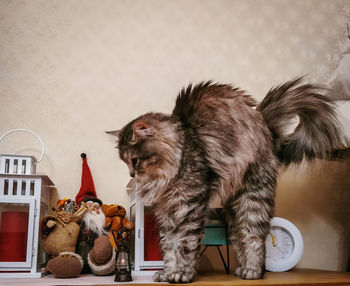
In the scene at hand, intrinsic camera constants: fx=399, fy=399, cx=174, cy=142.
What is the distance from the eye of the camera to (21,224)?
1498 mm

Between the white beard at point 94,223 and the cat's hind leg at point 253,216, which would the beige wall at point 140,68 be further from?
the cat's hind leg at point 253,216

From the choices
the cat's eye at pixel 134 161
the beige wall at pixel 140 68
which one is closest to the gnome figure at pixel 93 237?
the beige wall at pixel 140 68

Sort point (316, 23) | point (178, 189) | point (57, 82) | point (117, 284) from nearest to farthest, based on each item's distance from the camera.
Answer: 1. point (117, 284)
2. point (178, 189)
3. point (57, 82)
4. point (316, 23)

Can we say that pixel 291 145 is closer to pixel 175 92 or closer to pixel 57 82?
pixel 175 92

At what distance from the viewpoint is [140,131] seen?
4.59 ft

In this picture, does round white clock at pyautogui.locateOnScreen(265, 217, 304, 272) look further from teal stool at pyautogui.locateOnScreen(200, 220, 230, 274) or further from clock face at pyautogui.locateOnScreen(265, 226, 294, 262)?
teal stool at pyautogui.locateOnScreen(200, 220, 230, 274)

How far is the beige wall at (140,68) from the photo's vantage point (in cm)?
184

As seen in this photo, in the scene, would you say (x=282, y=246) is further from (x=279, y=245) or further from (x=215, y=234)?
(x=215, y=234)

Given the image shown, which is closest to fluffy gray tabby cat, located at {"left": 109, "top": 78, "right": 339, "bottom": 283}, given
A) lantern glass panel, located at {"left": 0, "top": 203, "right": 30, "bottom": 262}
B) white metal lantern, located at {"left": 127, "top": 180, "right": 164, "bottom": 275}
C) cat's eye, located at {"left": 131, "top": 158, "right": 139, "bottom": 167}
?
cat's eye, located at {"left": 131, "top": 158, "right": 139, "bottom": 167}

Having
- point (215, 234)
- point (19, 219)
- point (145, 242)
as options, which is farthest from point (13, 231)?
point (215, 234)

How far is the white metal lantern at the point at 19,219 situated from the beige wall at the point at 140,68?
0.87 feet

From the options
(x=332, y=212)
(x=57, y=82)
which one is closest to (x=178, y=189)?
(x=57, y=82)

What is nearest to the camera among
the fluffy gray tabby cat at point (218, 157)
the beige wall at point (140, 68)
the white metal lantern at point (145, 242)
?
the fluffy gray tabby cat at point (218, 157)

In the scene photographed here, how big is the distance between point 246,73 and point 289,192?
2.17 ft
